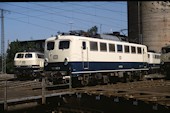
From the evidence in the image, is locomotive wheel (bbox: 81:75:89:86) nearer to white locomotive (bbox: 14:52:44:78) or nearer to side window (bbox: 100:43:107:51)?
side window (bbox: 100:43:107:51)

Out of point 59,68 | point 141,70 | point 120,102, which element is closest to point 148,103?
point 120,102

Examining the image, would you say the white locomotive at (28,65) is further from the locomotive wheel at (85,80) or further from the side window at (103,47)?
the locomotive wheel at (85,80)

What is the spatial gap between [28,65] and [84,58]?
10.3 meters

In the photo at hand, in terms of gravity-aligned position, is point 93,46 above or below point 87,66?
above

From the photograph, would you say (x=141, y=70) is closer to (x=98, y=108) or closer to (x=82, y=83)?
(x=82, y=83)

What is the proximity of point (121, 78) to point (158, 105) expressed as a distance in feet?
46.0

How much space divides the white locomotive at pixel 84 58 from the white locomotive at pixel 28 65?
24.3 feet

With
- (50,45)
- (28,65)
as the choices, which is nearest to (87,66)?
(50,45)

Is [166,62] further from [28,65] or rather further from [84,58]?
[84,58]

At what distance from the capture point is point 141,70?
95.5 feet

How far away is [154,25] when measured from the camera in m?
61.0

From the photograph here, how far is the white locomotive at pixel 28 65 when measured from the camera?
28750 mm

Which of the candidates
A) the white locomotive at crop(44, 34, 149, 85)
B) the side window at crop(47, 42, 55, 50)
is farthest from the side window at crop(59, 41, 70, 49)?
the side window at crop(47, 42, 55, 50)

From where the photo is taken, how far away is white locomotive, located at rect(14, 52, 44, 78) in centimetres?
2875
